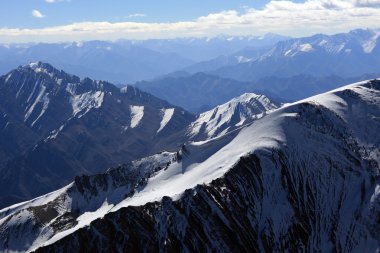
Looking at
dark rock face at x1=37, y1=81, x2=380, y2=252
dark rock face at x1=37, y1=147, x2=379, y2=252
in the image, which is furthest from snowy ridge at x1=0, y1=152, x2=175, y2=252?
dark rock face at x1=37, y1=81, x2=380, y2=252

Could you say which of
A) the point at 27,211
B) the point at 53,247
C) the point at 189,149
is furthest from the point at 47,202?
the point at 53,247

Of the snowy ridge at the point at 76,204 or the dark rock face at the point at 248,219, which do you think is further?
the snowy ridge at the point at 76,204

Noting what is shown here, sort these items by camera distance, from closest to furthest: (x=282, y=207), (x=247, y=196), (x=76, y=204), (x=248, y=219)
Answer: (x=248, y=219) → (x=247, y=196) → (x=282, y=207) → (x=76, y=204)

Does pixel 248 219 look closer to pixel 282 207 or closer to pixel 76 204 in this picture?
pixel 282 207

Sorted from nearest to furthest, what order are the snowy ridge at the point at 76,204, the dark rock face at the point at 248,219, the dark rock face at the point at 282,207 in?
the dark rock face at the point at 248,219 → the dark rock face at the point at 282,207 → the snowy ridge at the point at 76,204

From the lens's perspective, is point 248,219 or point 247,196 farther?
point 247,196

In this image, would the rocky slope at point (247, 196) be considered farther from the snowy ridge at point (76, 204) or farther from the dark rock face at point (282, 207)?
the snowy ridge at point (76, 204)

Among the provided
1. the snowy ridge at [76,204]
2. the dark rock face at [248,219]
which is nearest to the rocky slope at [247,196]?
the dark rock face at [248,219]

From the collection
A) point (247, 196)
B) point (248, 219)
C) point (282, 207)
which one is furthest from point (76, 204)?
point (282, 207)

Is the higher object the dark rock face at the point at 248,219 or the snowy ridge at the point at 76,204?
the dark rock face at the point at 248,219
